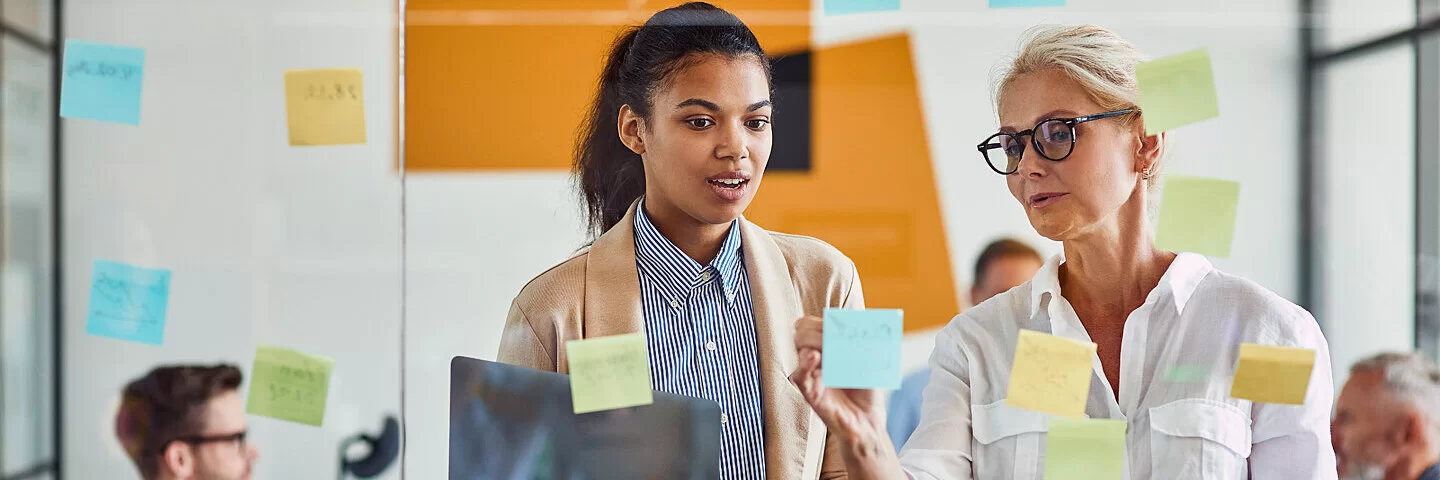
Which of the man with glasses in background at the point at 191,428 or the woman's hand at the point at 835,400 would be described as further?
the man with glasses in background at the point at 191,428

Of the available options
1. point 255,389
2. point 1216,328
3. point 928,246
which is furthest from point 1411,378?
point 255,389

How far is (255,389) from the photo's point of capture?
169 cm

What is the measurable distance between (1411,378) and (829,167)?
109 centimetres

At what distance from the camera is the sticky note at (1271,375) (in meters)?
1.45

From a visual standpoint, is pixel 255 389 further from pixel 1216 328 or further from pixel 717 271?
pixel 1216 328

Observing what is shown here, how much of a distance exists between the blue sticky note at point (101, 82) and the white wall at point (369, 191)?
27 centimetres

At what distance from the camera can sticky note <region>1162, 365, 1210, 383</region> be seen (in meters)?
1.46

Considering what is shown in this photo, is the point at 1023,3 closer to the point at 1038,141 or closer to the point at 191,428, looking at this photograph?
the point at 1038,141

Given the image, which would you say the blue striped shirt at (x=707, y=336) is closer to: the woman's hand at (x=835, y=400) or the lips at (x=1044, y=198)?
the woman's hand at (x=835, y=400)

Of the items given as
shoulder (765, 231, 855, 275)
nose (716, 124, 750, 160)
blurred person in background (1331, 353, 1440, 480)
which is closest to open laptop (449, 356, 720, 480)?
shoulder (765, 231, 855, 275)

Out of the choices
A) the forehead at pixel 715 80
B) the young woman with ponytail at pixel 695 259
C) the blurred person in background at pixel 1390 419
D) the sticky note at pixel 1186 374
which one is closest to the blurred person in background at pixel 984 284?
the young woman with ponytail at pixel 695 259

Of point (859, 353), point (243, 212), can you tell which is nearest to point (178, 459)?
point (243, 212)

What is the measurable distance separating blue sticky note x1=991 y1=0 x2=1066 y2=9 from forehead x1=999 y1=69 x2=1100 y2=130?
157 mm

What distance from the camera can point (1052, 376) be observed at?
1.46 meters
